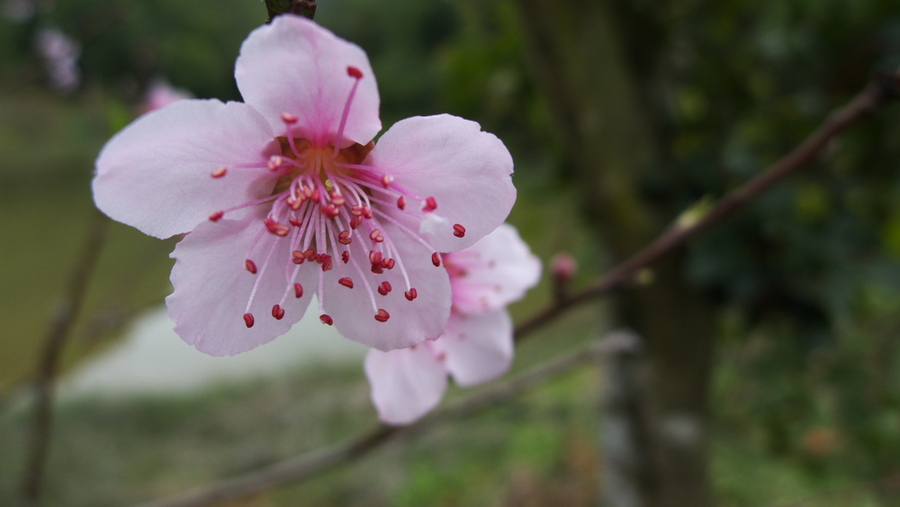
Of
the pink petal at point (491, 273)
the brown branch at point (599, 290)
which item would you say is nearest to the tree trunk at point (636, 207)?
the brown branch at point (599, 290)

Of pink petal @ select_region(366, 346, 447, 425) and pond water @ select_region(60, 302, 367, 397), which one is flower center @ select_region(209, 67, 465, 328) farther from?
pond water @ select_region(60, 302, 367, 397)

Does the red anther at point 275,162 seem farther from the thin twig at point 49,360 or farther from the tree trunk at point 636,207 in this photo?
the tree trunk at point 636,207

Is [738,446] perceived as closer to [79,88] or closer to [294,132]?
[294,132]

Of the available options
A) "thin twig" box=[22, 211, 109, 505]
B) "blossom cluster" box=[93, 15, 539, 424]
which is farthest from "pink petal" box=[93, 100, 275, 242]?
"thin twig" box=[22, 211, 109, 505]

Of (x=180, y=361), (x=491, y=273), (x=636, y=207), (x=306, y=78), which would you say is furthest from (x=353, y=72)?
(x=180, y=361)

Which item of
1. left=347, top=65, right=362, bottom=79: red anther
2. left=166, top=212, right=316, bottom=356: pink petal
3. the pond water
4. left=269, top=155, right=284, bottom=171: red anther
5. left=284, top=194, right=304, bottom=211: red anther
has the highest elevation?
left=347, top=65, right=362, bottom=79: red anther
